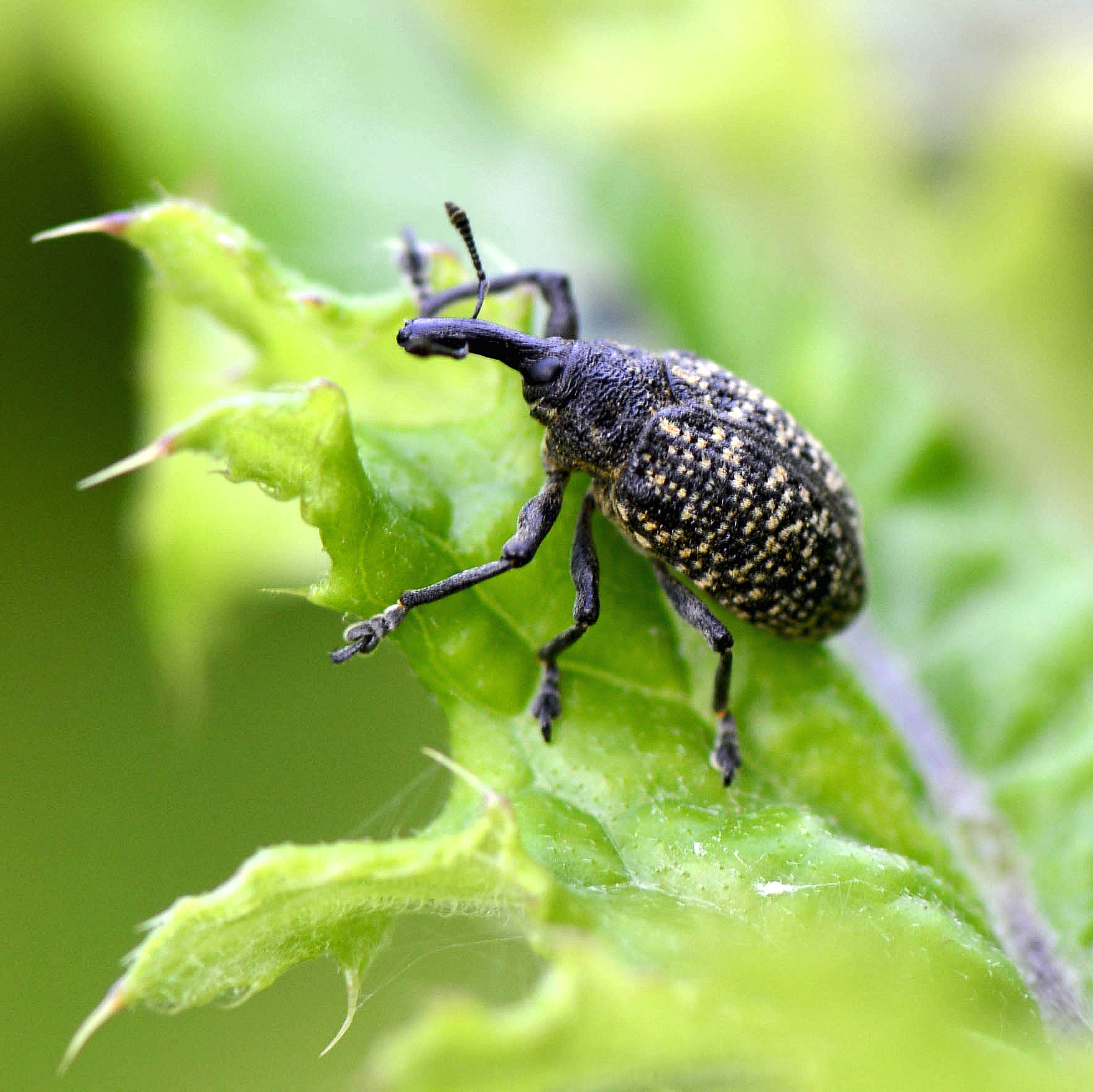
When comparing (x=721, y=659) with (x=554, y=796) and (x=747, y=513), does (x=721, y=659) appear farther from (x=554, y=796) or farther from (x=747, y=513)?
(x=554, y=796)

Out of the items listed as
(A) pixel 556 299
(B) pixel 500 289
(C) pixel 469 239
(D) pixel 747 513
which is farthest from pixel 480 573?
(A) pixel 556 299

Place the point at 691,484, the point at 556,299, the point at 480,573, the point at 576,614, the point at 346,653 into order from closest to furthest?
the point at 480,573
the point at 576,614
the point at 346,653
the point at 691,484
the point at 556,299

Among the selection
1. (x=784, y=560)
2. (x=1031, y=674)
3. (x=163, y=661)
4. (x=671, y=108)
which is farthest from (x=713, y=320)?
(x=163, y=661)

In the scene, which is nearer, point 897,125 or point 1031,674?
point 1031,674

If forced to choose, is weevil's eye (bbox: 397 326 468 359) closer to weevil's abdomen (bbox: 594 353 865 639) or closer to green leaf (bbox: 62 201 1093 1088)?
green leaf (bbox: 62 201 1093 1088)

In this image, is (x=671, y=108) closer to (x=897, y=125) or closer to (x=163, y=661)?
(x=897, y=125)

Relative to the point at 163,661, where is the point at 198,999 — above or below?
above
